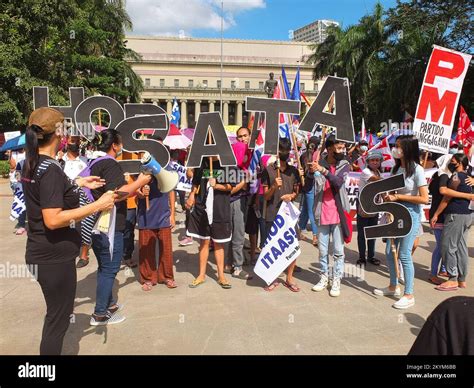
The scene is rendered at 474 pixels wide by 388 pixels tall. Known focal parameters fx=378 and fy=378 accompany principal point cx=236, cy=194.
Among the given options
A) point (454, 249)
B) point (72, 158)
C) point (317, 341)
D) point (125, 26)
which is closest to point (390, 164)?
point (454, 249)

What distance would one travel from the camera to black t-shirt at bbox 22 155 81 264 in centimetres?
241

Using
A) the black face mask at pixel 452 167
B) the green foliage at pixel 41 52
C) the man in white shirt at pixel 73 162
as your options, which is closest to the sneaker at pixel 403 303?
the black face mask at pixel 452 167

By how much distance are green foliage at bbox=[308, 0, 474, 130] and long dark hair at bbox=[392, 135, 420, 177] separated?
21.2 m

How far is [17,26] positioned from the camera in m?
18.8

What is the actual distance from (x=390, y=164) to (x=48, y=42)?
856 inches

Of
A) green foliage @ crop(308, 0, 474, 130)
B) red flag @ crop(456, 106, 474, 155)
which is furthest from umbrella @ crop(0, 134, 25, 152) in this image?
green foliage @ crop(308, 0, 474, 130)

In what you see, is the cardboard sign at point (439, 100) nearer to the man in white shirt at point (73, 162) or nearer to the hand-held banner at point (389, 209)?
the hand-held banner at point (389, 209)

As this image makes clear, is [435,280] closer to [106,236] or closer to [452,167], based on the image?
[452,167]

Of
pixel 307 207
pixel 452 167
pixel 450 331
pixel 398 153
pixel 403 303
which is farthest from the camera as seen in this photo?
pixel 307 207

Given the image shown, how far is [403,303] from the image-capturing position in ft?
14.0

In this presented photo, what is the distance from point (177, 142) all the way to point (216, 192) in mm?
4218

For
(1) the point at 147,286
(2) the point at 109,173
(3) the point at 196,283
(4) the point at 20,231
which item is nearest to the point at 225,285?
(3) the point at 196,283

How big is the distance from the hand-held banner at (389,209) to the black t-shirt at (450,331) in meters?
3.31

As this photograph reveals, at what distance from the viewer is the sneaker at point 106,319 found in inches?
150
